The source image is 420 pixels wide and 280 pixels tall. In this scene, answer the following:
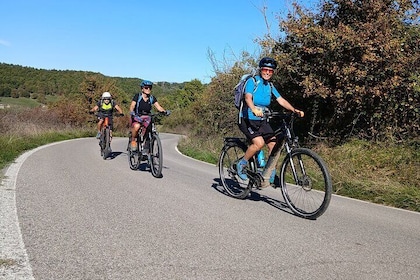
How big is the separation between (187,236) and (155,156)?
15.0 ft

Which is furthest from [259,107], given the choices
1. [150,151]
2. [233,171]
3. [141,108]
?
[141,108]

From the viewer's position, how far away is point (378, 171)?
8.81 m

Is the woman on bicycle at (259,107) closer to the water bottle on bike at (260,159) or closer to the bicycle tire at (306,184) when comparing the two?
the water bottle on bike at (260,159)

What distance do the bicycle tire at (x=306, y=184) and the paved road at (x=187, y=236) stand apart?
0.62 ft

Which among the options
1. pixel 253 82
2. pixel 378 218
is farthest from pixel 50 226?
pixel 378 218

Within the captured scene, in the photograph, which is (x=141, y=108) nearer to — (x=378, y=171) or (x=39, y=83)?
(x=378, y=171)

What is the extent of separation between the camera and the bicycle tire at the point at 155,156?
322 inches

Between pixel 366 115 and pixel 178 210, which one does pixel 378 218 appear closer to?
pixel 178 210

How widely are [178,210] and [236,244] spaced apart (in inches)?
60.2

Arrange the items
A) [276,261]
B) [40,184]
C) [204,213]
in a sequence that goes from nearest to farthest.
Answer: [276,261] → [204,213] → [40,184]

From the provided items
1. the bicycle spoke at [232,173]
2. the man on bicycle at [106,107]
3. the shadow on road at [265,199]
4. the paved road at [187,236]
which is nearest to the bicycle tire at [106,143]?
the man on bicycle at [106,107]

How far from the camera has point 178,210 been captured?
5.22m

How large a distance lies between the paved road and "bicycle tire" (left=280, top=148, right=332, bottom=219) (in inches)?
7.4

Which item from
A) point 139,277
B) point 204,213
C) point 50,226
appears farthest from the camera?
point 204,213
